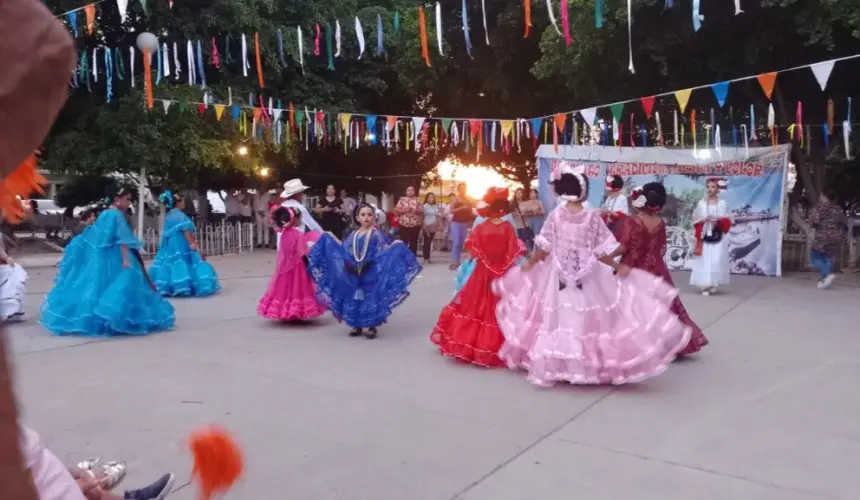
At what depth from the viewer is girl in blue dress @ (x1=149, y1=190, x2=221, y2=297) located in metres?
10.7

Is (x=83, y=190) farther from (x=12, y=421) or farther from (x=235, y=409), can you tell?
(x=12, y=421)

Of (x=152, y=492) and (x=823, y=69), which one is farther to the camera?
(x=823, y=69)

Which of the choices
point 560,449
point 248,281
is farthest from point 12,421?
point 248,281

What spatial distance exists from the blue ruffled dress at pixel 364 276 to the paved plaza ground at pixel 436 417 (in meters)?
0.33

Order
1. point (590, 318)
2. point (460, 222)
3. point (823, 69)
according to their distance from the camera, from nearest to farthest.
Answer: point (590, 318)
point (823, 69)
point (460, 222)

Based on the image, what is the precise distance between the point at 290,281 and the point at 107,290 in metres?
1.95

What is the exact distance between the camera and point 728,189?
46.5 ft

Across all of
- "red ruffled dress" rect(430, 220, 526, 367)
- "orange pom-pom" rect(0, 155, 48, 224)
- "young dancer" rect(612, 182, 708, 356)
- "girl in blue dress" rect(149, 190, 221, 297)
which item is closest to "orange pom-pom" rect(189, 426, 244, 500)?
"orange pom-pom" rect(0, 155, 48, 224)

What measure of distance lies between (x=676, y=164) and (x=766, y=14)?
132 inches

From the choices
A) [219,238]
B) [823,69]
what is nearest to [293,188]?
[823,69]

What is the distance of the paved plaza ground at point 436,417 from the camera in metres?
3.84

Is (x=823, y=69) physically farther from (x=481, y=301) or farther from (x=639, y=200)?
(x=481, y=301)

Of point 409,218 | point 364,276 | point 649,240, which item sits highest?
point 409,218

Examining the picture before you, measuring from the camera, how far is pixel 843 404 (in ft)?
17.4
